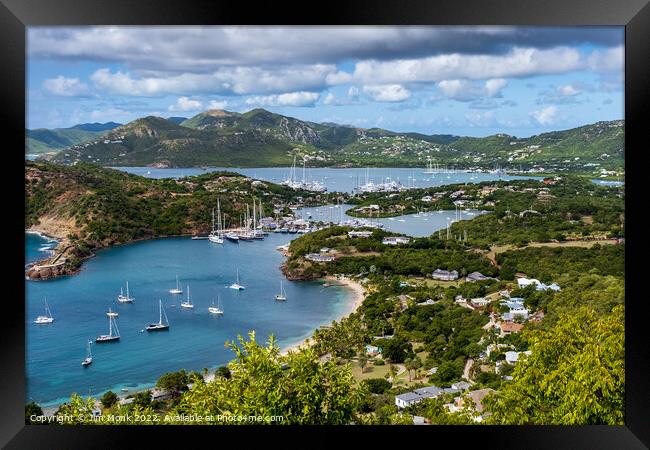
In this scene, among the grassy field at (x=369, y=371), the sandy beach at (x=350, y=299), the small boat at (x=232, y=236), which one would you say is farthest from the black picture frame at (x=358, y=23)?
the small boat at (x=232, y=236)

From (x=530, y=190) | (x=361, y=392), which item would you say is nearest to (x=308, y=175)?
(x=530, y=190)

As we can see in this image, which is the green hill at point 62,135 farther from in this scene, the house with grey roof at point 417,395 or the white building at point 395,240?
the house with grey roof at point 417,395

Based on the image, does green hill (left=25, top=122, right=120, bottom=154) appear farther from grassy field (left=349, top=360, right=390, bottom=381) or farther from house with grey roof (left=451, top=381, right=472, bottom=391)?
house with grey roof (left=451, top=381, right=472, bottom=391)

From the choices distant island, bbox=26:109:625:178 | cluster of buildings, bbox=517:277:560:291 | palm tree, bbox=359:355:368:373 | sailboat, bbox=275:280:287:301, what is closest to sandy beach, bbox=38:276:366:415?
palm tree, bbox=359:355:368:373

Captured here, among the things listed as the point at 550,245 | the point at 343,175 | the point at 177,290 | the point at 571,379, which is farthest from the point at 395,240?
the point at 571,379

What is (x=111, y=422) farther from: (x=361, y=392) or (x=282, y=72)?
(x=282, y=72)

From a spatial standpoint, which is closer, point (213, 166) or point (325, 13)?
point (325, 13)
